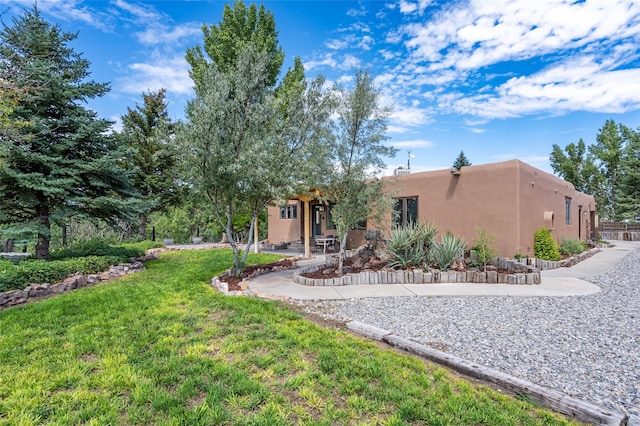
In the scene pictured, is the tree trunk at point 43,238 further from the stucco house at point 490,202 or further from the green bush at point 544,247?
the green bush at point 544,247

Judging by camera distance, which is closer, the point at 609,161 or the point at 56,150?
the point at 56,150

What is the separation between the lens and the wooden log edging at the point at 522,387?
240 centimetres

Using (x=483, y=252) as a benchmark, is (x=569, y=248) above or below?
below

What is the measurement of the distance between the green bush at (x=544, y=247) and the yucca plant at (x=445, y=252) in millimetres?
3852

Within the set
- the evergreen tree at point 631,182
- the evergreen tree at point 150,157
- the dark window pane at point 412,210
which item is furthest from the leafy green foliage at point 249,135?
the evergreen tree at point 631,182

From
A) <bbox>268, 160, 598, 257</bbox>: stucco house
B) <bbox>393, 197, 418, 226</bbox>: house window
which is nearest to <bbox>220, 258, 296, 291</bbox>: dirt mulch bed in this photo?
<bbox>268, 160, 598, 257</bbox>: stucco house

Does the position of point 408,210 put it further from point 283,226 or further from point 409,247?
point 283,226

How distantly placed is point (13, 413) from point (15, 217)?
9.08 m

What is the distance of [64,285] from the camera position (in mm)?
6828

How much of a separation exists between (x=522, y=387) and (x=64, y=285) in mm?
8496

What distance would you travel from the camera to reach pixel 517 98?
1549cm

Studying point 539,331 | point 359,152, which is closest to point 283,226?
point 359,152

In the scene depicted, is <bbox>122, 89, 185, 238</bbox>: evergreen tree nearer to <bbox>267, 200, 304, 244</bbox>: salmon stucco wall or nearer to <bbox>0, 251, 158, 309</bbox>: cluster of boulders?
<bbox>267, 200, 304, 244</bbox>: salmon stucco wall

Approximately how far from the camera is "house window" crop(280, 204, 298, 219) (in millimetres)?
15898
